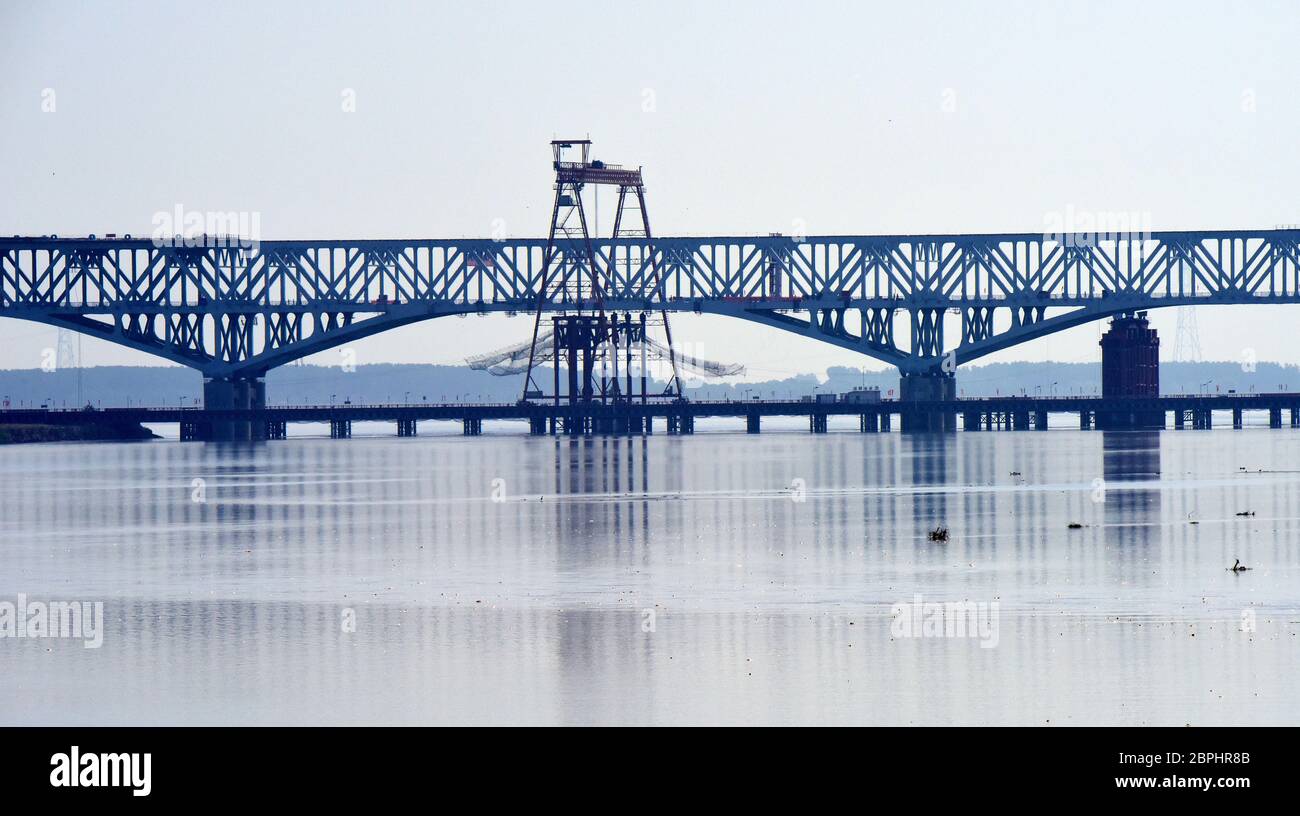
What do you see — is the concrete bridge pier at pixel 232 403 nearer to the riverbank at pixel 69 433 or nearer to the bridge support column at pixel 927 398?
the riverbank at pixel 69 433

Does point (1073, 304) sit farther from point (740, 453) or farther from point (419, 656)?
point (419, 656)

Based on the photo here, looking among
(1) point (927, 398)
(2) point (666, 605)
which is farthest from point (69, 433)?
(2) point (666, 605)

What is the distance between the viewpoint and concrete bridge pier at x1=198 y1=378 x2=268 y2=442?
15650 cm

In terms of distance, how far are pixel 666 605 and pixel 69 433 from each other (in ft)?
450

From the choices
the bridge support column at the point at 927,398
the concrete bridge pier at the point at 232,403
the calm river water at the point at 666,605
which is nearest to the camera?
the calm river water at the point at 666,605

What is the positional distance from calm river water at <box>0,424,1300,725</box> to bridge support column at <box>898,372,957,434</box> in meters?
99.7

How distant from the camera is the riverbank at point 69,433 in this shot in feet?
495

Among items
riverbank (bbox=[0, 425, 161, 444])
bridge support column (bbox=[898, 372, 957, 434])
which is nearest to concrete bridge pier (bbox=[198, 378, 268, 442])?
riverbank (bbox=[0, 425, 161, 444])

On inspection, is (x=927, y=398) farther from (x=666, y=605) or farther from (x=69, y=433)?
(x=666, y=605)

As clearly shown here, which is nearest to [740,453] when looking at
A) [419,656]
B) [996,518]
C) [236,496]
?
[236,496]

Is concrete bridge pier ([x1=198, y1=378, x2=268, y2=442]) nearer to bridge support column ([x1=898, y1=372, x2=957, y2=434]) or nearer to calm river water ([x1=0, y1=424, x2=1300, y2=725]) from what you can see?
bridge support column ([x1=898, y1=372, x2=957, y2=434])

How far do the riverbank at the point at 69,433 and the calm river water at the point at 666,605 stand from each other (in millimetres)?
93989

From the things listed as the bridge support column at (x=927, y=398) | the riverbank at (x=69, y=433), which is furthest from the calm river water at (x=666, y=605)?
the bridge support column at (x=927, y=398)
